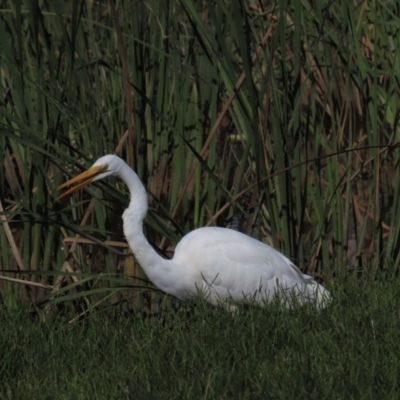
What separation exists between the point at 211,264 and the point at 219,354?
123cm

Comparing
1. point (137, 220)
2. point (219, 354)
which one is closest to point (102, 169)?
point (137, 220)

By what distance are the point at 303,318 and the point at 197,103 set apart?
1.29 m

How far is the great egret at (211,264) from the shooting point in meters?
4.00

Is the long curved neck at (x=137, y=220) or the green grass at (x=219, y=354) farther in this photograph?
the long curved neck at (x=137, y=220)

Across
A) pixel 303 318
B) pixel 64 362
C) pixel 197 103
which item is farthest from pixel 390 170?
pixel 64 362

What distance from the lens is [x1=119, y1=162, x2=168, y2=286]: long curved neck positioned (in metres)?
4.03

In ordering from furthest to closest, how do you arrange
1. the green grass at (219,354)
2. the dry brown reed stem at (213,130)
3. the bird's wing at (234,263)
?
the bird's wing at (234,263) → the dry brown reed stem at (213,130) → the green grass at (219,354)

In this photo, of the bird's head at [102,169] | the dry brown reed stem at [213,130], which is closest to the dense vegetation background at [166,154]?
the dry brown reed stem at [213,130]

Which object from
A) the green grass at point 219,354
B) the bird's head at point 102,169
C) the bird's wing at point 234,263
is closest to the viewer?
the green grass at point 219,354

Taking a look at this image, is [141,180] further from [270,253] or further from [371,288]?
[371,288]

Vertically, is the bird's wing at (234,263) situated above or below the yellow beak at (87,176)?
below

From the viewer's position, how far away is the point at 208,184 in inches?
177

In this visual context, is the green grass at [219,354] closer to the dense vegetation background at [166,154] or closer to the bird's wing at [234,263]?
the dense vegetation background at [166,154]

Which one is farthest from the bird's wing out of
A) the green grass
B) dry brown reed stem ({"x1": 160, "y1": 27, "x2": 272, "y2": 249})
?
the green grass
